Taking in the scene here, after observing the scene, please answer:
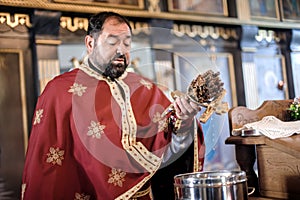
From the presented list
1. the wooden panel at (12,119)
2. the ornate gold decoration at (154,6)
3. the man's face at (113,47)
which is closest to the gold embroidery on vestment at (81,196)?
the man's face at (113,47)

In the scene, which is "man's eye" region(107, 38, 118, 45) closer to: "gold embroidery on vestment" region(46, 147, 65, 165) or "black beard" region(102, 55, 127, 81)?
"black beard" region(102, 55, 127, 81)

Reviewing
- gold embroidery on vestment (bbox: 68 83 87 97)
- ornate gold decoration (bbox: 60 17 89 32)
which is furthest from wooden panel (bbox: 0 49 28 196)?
gold embroidery on vestment (bbox: 68 83 87 97)

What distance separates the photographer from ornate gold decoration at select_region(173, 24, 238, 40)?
481 cm

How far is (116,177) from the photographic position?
1.96 metres

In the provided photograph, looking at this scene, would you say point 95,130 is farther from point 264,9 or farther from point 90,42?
point 264,9

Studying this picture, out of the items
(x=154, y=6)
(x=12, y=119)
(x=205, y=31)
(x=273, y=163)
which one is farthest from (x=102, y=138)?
(x=205, y=31)

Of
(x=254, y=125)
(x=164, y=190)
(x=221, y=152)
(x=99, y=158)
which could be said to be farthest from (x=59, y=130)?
(x=221, y=152)

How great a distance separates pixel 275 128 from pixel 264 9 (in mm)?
3793

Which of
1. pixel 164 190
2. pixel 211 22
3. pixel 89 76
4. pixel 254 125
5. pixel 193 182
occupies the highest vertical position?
pixel 211 22

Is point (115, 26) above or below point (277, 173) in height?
above

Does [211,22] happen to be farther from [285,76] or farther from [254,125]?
[254,125]

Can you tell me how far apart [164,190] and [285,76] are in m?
4.05

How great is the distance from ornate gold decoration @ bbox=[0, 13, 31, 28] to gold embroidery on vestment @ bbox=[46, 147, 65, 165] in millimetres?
2184

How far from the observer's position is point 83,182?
2.02 meters
